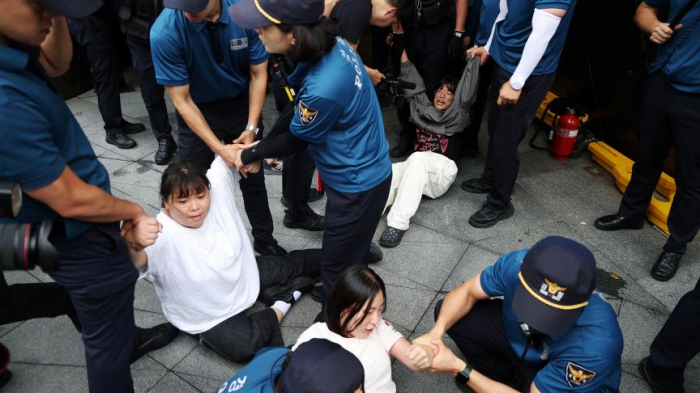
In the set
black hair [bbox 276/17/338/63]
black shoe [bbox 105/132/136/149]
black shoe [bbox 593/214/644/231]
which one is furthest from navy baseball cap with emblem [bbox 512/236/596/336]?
black shoe [bbox 105/132/136/149]

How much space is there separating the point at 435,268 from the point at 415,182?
0.70 metres

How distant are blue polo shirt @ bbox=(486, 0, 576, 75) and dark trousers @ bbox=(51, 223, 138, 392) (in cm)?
251

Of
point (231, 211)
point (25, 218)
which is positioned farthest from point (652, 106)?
point (25, 218)

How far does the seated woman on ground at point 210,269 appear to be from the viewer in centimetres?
245

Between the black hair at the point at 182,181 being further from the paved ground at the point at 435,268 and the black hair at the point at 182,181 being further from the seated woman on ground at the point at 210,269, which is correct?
the paved ground at the point at 435,268

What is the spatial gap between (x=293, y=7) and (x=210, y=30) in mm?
895

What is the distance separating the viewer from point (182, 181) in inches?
95.8

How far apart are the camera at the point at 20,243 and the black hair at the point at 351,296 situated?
0.96 m

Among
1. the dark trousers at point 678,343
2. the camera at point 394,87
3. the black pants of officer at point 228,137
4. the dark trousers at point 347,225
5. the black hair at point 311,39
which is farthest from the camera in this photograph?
the camera at point 394,87

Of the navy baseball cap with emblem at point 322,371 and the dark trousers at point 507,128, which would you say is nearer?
the navy baseball cap with emblem at point 322,371

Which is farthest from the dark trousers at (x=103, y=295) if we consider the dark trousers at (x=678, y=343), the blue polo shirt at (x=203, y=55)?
the dark trousers at (x=678, y=343)

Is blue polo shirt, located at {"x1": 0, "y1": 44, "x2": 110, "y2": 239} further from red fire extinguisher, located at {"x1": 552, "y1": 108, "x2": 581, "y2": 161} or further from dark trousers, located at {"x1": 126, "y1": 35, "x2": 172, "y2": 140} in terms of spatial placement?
red fire extinguisher, located at {"x1": 552, "y1": 108, "x2": 581, "y2": 161}

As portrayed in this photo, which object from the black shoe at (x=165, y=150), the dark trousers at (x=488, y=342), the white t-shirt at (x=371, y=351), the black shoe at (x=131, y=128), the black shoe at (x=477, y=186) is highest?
the white t-shirt at (x=371, y=351)

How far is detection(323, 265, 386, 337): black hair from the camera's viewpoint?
6.56 feet
